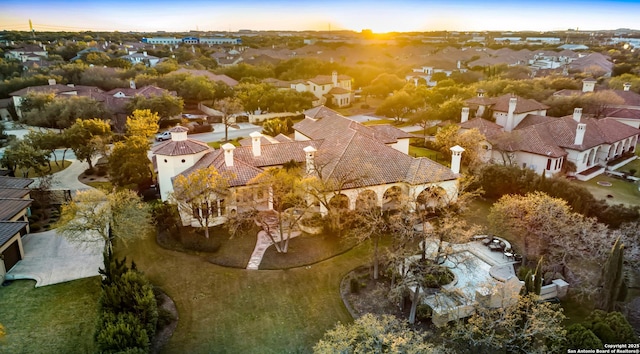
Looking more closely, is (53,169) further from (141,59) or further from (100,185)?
(141,59)

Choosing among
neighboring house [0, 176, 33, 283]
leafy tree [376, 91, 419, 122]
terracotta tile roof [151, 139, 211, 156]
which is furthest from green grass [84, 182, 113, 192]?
leafy tree [376, 91, 419, 122]

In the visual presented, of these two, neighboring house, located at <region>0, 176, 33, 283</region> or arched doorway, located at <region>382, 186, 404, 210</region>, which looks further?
arched doorway, located at <region>382, 186, 404, 210</region>

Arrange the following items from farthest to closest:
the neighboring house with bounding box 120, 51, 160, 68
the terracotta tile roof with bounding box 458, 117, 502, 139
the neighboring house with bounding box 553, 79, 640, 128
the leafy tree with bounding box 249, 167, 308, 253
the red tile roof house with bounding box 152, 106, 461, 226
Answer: the neighboring house with bounding box 120, 51, 160, 68
the neighboring house with bounding box 553, 79, 640, 128
the terracotta tile roof with bounding box 458, 117, 502, 139
the red tile roof house with bounding box 152, 106, 461, 226
the leafy tree with bounding box 249, 167, 308, 253

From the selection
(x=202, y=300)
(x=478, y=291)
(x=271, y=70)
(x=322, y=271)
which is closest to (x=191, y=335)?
(x=202, y=300)

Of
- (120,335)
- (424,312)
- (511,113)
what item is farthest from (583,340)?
(511,113)

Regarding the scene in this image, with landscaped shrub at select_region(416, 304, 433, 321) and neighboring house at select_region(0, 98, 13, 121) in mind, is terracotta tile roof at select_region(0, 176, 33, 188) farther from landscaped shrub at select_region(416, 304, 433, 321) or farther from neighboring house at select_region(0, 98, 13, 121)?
neighboring house at select_region(0, 98, 13, 121)

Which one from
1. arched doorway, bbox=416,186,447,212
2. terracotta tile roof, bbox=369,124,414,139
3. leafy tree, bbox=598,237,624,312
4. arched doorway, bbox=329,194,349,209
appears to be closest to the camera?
leafy tree, bbox=598,237,624,312
